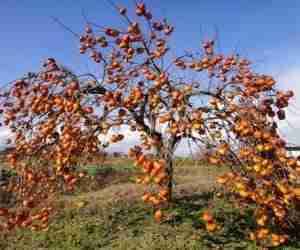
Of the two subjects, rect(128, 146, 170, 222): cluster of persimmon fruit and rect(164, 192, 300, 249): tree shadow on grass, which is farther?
rect(164, 192, 300, 249): tree shadow on grass

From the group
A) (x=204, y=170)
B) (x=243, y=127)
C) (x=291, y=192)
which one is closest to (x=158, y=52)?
(x=243, y=127)

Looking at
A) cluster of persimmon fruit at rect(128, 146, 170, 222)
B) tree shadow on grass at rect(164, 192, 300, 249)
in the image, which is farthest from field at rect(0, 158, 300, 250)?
cluster of persimmon fruit at rect(128, 146, 170, 222)

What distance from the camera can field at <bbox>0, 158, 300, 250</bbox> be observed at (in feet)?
19.5

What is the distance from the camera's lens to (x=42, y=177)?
511 centimetres

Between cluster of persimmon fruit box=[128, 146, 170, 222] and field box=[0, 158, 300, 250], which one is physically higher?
cluster of persimmon fruit box=[128, 146, 170, 222]

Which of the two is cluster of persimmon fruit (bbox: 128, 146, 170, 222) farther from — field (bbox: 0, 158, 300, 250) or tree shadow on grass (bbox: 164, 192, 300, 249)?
tree shadow on grass (bbox: 164, 192, 300, 249)

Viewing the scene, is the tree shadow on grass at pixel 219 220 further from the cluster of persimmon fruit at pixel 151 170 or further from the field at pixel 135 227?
the cluster of persimmon fruit at pixel 151 170

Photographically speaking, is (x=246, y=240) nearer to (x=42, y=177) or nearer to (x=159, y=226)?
(x=159, y=226)

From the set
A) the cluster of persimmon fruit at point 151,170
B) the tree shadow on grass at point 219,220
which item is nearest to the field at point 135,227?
the tree shadow on grass at point 219,220

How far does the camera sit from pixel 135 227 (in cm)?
649

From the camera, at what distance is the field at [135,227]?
5941 millimetres

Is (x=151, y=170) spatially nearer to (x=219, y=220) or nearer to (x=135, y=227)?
(x=135, y=227)

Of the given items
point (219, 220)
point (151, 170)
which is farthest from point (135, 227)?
point (151, 170)

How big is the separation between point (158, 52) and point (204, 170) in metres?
8.68
